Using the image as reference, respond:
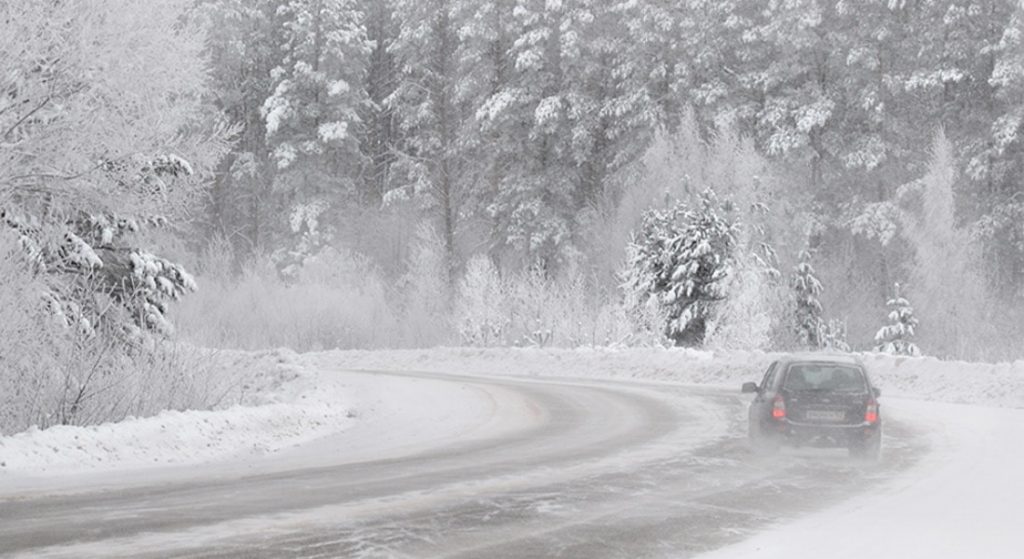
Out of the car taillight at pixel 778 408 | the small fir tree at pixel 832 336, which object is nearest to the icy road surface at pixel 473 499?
the car taillight at pixel 778 408

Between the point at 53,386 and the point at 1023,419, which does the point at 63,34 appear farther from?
the point at 1023,419

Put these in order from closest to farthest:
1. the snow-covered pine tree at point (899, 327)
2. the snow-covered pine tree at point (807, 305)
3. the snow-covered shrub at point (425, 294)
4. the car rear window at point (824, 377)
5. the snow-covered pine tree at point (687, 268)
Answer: the car rear window at point (824, 377) < the snow-covered pine tree at point (687, 268) < the snow-covered pine tree at point (899, 327) < the snow-covered pine tree at point (807, 305) < the snow-covered shrub at point (425, 294)

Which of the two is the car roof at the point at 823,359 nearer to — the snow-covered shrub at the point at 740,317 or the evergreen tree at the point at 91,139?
the evergreen tree at the point at 91,139

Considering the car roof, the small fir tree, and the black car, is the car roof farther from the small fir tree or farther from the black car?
the small fir tree

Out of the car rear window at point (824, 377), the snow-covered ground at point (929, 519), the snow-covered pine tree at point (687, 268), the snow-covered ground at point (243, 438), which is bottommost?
the snow-covered ground at point (929, 519)

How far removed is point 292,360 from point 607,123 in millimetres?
34975

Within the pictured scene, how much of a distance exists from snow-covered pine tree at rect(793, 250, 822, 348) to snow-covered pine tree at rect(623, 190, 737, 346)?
5900 millimetres

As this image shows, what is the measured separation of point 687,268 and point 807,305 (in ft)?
26.5

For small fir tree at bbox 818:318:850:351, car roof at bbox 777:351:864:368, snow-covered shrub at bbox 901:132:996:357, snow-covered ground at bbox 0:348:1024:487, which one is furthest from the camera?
small fir tree at bbox 818:318:850:351

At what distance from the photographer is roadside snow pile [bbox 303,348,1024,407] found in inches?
1132

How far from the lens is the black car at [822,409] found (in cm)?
1688

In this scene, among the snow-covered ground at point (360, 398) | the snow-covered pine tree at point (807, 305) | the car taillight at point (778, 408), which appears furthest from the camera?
the snow-covered pine tree at point (807, 305)

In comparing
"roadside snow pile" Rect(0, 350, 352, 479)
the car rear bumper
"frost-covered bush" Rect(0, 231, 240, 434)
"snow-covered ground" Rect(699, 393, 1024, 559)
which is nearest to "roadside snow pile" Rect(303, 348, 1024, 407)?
"snow-covered ground" Rect(699, 393, 1024, 559)

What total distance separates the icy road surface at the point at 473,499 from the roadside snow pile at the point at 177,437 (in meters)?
0.84
